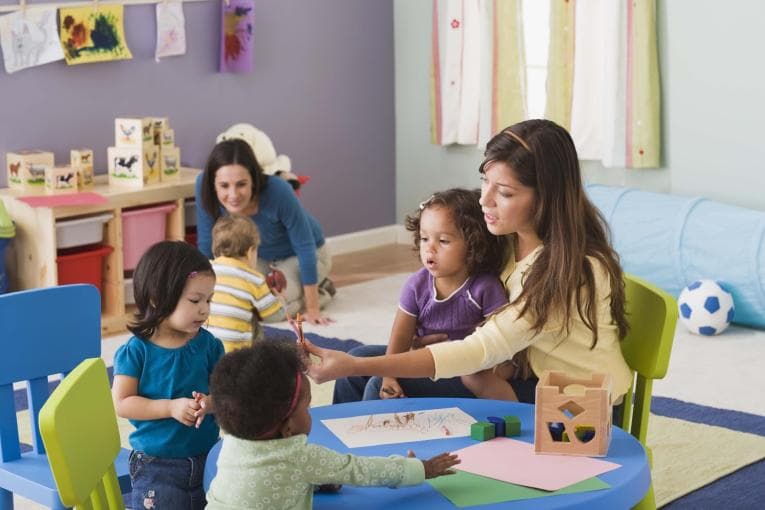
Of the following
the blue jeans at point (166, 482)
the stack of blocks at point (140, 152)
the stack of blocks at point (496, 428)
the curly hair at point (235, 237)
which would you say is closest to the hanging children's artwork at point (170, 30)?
the stack of blocks at point (140, 152)

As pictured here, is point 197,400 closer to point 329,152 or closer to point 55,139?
point 55,139

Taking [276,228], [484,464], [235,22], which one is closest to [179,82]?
[235,22]

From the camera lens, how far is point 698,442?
10.3ft

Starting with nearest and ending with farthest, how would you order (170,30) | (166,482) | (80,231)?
(166,482)
(80,231)
(170,30)

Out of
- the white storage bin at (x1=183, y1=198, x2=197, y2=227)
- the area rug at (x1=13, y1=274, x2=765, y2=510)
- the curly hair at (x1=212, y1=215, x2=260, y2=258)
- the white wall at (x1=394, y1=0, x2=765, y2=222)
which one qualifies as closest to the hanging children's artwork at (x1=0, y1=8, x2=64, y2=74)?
the white storage bin at (x1=183, y1=198, x2=197, y2=227)

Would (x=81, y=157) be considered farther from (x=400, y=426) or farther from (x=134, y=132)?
(x=400, y=426)

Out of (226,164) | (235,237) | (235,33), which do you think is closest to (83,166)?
(226,164)

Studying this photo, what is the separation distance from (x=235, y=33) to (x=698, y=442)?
268 cm

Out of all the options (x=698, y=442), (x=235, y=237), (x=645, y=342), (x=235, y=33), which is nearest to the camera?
(x=645, y=342)

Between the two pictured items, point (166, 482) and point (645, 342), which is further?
point (645, 342)

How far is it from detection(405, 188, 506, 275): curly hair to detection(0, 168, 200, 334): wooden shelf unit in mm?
2107

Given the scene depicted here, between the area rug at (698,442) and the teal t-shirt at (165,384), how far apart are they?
41.5 inches

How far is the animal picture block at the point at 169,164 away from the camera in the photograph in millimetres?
4516

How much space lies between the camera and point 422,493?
1.69m
